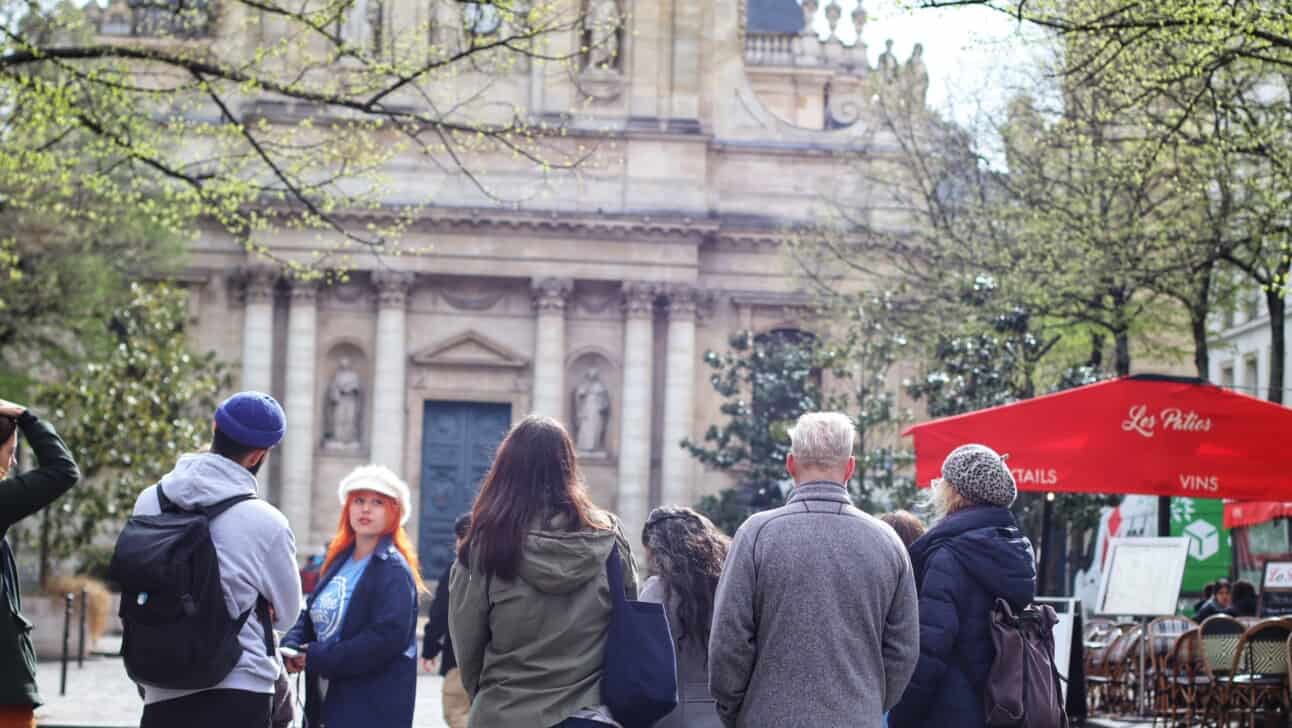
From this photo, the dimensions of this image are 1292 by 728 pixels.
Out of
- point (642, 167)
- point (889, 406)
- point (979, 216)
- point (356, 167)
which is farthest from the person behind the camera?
point (642, 167)

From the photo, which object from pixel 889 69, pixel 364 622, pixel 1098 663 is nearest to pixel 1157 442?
pixel 1098 663

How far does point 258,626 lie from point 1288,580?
15.5 m

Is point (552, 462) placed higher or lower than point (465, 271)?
lower

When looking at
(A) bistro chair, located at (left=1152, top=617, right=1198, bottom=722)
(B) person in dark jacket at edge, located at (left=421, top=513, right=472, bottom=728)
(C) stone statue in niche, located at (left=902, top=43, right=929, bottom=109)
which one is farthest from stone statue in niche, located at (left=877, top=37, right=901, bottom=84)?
(B) person in dark jacket at edge, located at (left=421, top=513, right=472, bottom=728)

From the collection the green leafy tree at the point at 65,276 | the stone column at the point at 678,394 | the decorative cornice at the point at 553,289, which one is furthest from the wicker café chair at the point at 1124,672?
the decorative cornice at the point at 553,289

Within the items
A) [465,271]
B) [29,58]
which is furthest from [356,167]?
[465,271]

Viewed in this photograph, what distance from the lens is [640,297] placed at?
44469 mm

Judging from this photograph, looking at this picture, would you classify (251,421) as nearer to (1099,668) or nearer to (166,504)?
(166,504)

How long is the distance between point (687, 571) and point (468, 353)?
37345 mm

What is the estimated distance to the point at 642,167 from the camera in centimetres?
4450

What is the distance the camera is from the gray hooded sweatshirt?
6887 millimetres

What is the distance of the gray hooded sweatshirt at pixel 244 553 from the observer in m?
6.89

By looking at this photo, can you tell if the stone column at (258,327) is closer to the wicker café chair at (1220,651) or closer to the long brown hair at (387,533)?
the wicker café chair at (1220,651)

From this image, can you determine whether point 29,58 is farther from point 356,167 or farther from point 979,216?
point 979,216
